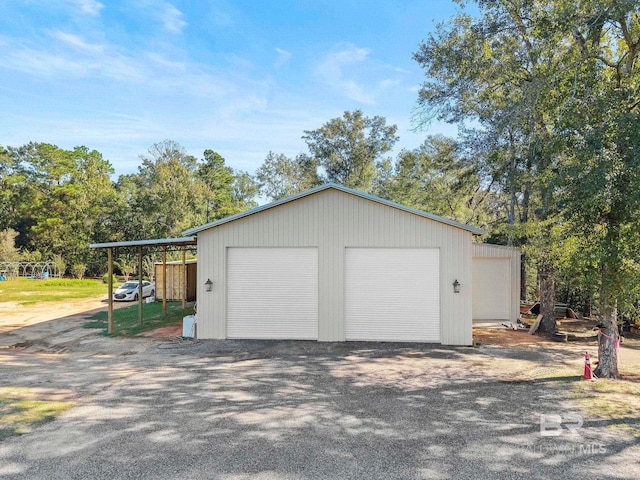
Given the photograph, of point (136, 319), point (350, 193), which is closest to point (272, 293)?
point (350, 193)

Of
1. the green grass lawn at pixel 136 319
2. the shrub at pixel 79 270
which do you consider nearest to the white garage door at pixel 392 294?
the green grass lawn at pixel 136 319

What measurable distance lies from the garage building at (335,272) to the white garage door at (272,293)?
0.03m

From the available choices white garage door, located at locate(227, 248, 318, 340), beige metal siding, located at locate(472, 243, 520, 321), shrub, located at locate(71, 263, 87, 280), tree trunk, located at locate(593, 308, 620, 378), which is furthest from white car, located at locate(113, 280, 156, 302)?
tree trunk, located at locate(593, 308, 620, 378)

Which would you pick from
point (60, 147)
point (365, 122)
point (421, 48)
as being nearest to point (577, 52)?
point (421, 48)

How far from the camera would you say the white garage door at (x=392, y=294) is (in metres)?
9.70

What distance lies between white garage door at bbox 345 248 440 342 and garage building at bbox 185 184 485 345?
2 cm

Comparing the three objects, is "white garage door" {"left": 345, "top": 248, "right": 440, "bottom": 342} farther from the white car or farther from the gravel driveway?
the white car

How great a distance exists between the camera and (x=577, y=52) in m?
8.03

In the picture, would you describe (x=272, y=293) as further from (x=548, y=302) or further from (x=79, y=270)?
(x=79, y=270)

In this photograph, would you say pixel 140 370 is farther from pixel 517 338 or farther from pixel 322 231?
pixel 517 338

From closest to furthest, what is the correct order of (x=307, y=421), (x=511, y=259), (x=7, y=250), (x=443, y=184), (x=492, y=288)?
(x=307, y=421) < (x=511, y=259) < (x=492, y=288) < (x=443, y=184) < (x=7, y=250)

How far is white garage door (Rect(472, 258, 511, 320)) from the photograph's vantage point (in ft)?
42.7

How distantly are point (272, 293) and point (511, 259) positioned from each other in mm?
8136

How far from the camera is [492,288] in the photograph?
13117 millimetres
